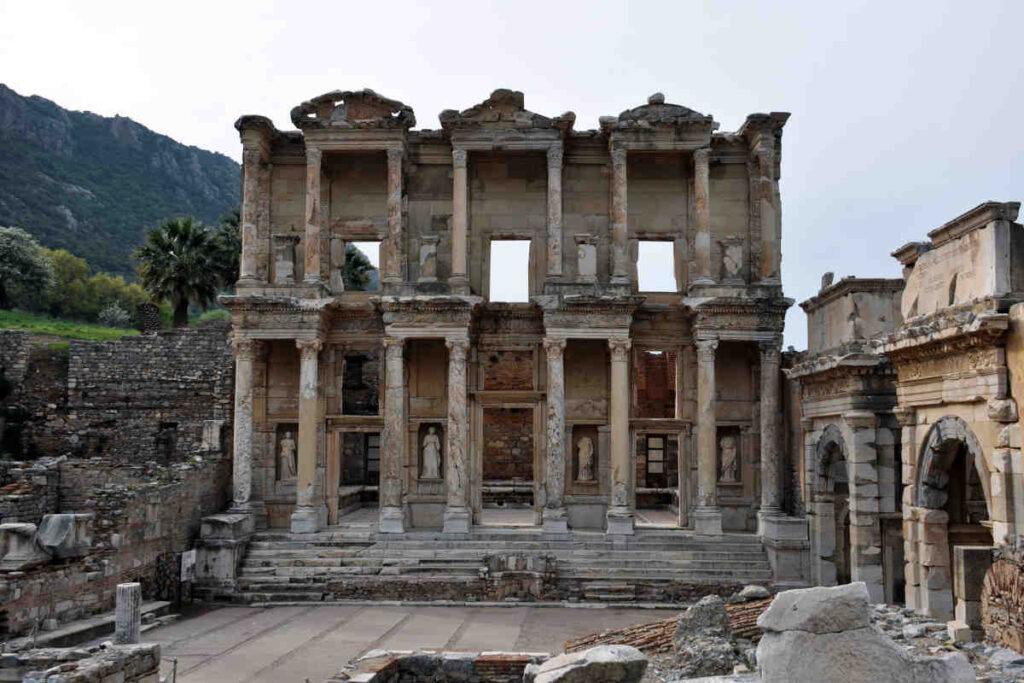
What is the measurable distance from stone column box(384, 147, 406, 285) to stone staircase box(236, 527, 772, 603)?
643 cm

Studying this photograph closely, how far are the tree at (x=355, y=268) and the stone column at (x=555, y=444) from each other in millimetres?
18970

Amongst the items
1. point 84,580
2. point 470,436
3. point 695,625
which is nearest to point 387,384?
point 470,436

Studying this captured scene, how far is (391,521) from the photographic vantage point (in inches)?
871

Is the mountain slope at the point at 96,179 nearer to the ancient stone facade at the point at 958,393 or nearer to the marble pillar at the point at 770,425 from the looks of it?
the marble pillar at the point at 770,425

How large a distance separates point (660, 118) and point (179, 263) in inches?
825

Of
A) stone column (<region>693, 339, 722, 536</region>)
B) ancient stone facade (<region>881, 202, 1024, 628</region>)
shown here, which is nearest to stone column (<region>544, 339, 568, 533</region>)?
stone column (<region>693, 339, 722, 536</region>)

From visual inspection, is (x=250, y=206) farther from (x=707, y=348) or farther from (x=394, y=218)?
(x=707, y=348)

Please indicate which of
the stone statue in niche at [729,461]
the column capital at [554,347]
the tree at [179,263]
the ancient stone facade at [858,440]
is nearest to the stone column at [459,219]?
the column capital at [554,347]

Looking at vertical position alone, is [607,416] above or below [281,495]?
above

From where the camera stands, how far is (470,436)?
23656 millimetres

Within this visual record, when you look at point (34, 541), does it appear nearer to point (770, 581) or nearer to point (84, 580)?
point (84, 580)

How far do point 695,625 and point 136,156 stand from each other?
3572 inches

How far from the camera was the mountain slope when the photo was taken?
69.4m

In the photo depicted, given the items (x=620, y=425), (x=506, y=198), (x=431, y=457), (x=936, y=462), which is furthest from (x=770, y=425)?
(x=506, y=198)
